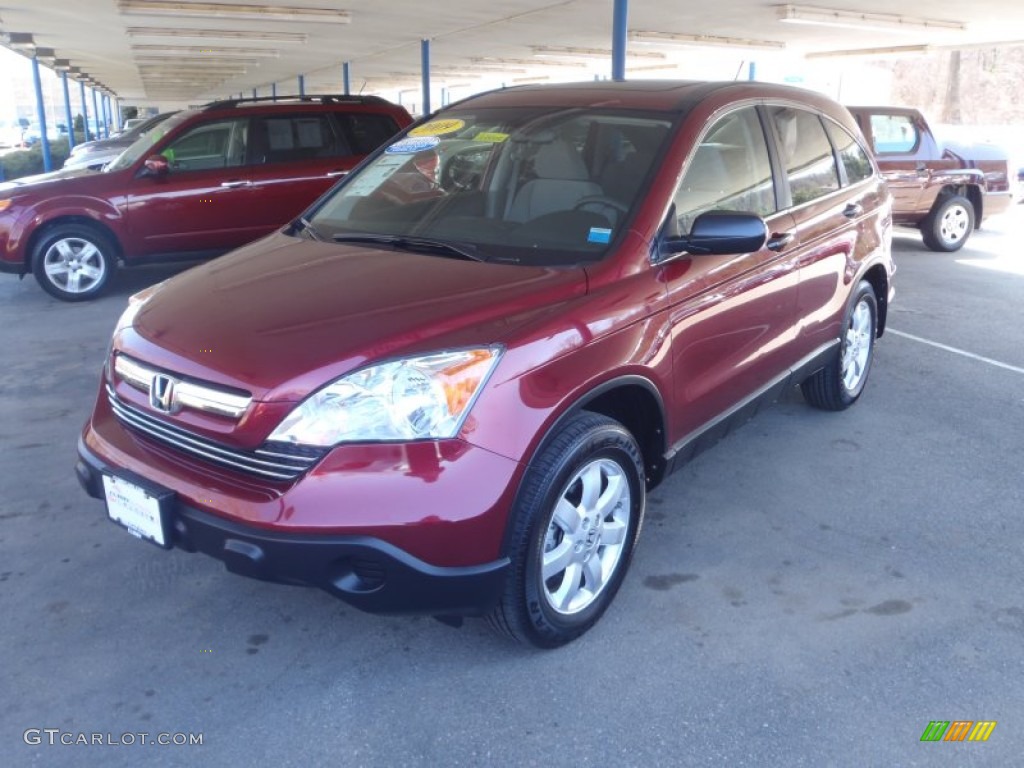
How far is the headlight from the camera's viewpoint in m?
2.43

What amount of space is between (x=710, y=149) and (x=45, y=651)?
3.00 meters

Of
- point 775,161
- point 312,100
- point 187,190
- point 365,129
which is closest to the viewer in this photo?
point 775,161

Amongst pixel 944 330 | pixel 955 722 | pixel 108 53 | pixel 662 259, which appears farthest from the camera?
pixel 108 53

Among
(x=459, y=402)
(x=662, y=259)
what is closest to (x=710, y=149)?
(x=662, y=259)

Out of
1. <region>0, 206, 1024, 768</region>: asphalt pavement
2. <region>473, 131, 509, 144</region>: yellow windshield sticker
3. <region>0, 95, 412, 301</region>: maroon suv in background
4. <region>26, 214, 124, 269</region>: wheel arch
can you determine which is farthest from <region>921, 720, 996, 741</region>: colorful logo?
<region>26, 214, 124, 269</region>: wheel arch

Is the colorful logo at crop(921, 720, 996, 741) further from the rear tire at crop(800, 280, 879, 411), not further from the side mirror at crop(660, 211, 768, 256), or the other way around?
the rear tire at crop(800, 280, 879, 411)

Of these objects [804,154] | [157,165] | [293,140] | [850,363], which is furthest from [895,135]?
[157,165]

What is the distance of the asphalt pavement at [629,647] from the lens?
99.9 inches

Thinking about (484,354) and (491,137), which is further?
(491,137)

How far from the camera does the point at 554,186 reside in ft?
11.4

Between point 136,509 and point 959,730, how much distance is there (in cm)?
252

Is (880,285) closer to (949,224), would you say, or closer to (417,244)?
(417,244)

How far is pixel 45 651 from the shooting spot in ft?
9.58

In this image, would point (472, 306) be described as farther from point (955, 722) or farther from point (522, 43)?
point (522, 43)
